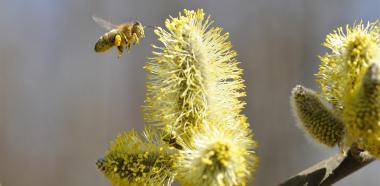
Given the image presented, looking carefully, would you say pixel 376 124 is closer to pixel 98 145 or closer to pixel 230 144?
pixel 230 144

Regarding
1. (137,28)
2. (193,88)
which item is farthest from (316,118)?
(137,28)

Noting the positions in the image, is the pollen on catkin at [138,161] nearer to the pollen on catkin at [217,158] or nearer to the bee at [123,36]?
the pollen on catkin at [217,158]

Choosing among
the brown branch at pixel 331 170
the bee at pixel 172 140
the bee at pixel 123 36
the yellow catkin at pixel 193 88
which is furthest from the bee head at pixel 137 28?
the brown branch at pixel 331 170

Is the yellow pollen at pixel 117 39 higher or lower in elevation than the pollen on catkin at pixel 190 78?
higher

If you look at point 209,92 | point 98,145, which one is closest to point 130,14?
point 98,145

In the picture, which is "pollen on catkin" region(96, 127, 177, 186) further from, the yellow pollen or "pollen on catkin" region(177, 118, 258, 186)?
the yellow pollen

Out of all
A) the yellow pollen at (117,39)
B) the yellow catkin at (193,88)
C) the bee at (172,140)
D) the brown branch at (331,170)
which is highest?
the yellow pollen at (117,39)

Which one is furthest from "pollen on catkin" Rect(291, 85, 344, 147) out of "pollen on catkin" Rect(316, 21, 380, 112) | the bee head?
the bee head
